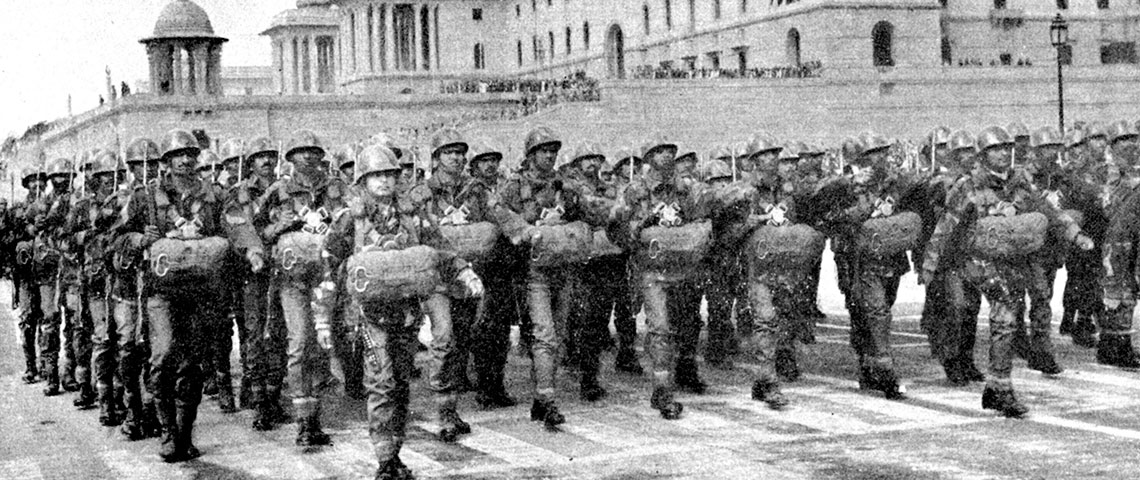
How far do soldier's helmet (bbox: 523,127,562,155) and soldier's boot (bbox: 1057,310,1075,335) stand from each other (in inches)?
269

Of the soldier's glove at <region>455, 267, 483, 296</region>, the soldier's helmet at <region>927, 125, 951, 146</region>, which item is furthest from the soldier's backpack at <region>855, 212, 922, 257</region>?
the soldier's glove at <region>455, 267, 483, 296</region>

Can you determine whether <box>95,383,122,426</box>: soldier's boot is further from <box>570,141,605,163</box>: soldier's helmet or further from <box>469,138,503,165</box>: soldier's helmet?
<box>570,141,605,163</box>: soldier's helmet

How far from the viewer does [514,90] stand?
70.1m

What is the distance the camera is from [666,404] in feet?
43.8

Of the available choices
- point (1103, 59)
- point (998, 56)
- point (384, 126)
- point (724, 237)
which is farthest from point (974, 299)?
point (1103, 59)

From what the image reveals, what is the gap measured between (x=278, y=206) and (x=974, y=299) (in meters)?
5.96

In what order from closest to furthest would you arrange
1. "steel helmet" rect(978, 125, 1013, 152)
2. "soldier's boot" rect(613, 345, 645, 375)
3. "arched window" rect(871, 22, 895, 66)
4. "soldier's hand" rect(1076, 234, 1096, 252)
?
1. "steel helmet" rect(978, 125, 1013, 152)
2. "soldier's hand" rect(1076, 234, 1096, 252)
3. "soldier's boot" rect(613, 345, 645, 375)
4. "arched window" rect(871, 22, 895, 66)

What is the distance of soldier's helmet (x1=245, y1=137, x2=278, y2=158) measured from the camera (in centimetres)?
1515

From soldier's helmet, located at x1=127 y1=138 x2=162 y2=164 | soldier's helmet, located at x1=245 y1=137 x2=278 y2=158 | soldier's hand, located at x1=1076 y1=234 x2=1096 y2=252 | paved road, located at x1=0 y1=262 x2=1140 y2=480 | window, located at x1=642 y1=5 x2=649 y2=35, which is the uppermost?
window, located at x1=642 y1=5 x2=649 y2=35

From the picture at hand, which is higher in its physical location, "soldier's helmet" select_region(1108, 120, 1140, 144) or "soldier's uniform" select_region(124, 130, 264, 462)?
"soldier's helmet" select_region(1108, 120, 1140, 144)

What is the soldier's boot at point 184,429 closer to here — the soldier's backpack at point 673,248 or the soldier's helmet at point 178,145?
the soldier's helmet at point 178,145

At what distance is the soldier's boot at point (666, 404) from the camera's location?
43.6 feet

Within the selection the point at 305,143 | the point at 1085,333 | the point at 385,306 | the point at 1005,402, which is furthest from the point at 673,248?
the point at 1085,333

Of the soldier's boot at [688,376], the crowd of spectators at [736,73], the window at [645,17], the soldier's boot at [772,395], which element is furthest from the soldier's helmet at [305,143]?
the window at [645,17]
